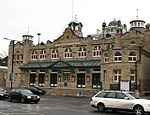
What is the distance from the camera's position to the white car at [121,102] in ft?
66.7

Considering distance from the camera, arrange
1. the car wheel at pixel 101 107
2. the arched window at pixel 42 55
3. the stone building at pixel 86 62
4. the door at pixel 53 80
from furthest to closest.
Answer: the arched window at pixel 42 55
the door at pixel 53 80
the stone building at pixel 86 62
the car wheel at pixel 101 107

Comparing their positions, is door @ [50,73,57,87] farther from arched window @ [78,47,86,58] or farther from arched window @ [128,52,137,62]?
arched window @ [128,52,137,62]

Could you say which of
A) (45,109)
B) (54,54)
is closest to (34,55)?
(54,54)

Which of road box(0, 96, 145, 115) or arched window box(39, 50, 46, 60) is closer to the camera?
road box(0, 96, 145, 115)

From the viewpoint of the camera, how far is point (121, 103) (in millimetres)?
21516

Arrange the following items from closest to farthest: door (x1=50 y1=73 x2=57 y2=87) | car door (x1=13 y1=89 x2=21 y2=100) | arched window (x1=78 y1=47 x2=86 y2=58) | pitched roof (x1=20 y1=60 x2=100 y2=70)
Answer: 1. car door (x1=13 y1=89 x2=21 y2=100)
2. pitched roof (x1=20 y1=60 x2=100 y2=70)
3. arched window (x1=78 y1=47 x2=86 y2=58)
4. door (x1=50 y1=73 x2=57 y2=87)

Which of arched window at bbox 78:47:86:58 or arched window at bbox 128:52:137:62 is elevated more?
arched window at bbox 78:47:86:58

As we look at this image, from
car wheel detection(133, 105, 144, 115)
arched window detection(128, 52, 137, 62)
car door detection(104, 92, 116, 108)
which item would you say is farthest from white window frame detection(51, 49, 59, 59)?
car wheel detection(133, 105, 144, 115)

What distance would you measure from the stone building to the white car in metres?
19.0

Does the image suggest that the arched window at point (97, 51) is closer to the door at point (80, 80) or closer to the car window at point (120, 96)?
the door at point (80, 80)

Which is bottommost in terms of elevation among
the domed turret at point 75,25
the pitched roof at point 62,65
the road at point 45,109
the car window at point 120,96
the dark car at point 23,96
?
the road at point 45,109

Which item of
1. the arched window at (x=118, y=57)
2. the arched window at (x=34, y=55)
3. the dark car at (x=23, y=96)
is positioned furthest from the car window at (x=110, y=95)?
the arched window at (x=34, y=55)

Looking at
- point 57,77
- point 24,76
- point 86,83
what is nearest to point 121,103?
point 86,83

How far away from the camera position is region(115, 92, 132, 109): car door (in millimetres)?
21131
